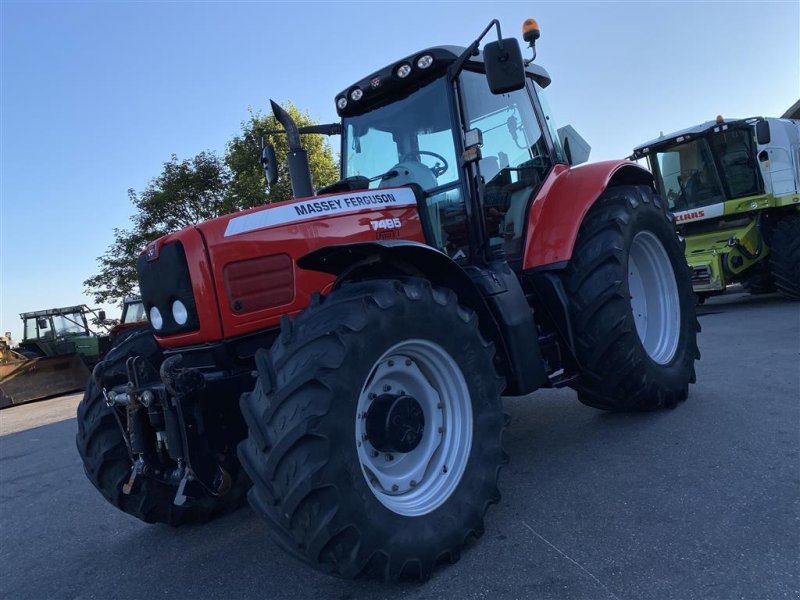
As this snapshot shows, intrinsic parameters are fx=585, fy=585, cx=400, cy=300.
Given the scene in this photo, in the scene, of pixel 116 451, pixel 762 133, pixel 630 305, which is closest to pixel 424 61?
pixel 630 305

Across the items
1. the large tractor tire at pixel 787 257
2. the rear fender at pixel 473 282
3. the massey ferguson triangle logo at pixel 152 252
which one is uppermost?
the massey ferguson triangle logo at pixel 152 252

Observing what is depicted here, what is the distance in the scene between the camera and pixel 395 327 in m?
2.31

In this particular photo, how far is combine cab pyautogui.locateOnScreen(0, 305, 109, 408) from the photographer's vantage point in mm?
12961

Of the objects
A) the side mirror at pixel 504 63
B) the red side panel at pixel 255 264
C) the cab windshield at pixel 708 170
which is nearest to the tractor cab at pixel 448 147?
the side mirror at pixel 504 63

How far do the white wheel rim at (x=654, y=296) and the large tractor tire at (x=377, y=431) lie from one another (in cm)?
213

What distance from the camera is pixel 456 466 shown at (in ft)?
8.41

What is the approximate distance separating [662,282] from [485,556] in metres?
2.86

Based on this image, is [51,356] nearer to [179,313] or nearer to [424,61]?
[179,313]

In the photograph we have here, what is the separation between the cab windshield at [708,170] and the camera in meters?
9.31

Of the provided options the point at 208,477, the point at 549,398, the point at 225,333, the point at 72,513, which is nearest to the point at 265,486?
Result: the point at 208,477

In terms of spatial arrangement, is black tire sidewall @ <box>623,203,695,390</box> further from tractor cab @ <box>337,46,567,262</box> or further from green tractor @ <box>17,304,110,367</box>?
green tractor @ <box>17,304,110,367</box>

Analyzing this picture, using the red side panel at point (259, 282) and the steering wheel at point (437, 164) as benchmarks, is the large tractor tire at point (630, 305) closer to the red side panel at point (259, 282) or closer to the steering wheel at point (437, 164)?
the steering wheel at point (437, 164)

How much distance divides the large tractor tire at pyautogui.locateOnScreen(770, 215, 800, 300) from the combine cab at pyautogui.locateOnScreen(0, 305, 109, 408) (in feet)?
46.7

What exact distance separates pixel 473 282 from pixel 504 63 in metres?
1.11
